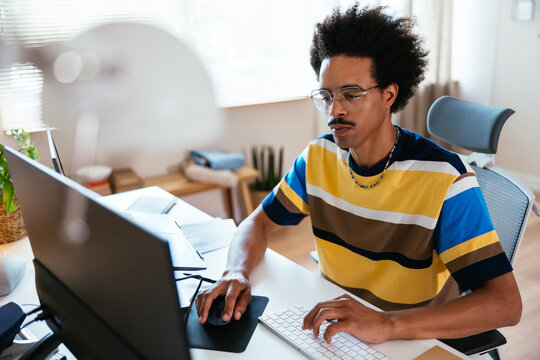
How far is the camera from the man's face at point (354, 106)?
1.20 m

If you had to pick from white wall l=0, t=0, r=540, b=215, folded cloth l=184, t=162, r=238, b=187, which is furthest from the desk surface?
white wall l=0, t=0, r=540, b=215

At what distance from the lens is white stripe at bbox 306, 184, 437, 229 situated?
1.11 m

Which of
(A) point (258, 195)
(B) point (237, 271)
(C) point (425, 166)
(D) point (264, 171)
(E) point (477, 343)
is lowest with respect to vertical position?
(A) point (258, 195)

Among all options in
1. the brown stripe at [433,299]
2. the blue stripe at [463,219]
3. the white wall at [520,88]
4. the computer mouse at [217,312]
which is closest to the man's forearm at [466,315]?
the blue stripe at [463,219]

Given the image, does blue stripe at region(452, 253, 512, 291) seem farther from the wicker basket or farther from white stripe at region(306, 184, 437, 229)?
the wicker basket

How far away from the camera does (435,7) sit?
3717 mm

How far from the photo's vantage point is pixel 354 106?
120 centimetres

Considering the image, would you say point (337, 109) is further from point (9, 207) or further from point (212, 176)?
point (212, 176)

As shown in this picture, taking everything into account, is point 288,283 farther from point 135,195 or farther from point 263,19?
point 263,19

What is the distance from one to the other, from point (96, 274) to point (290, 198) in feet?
2.71

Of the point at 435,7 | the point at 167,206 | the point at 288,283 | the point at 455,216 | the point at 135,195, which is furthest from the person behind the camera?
the point at 435,7

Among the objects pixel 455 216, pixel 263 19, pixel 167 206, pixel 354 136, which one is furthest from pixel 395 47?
pixel 263 19

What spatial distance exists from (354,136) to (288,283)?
1.33 ft

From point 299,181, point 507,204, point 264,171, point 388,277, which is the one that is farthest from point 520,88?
point 388,277
